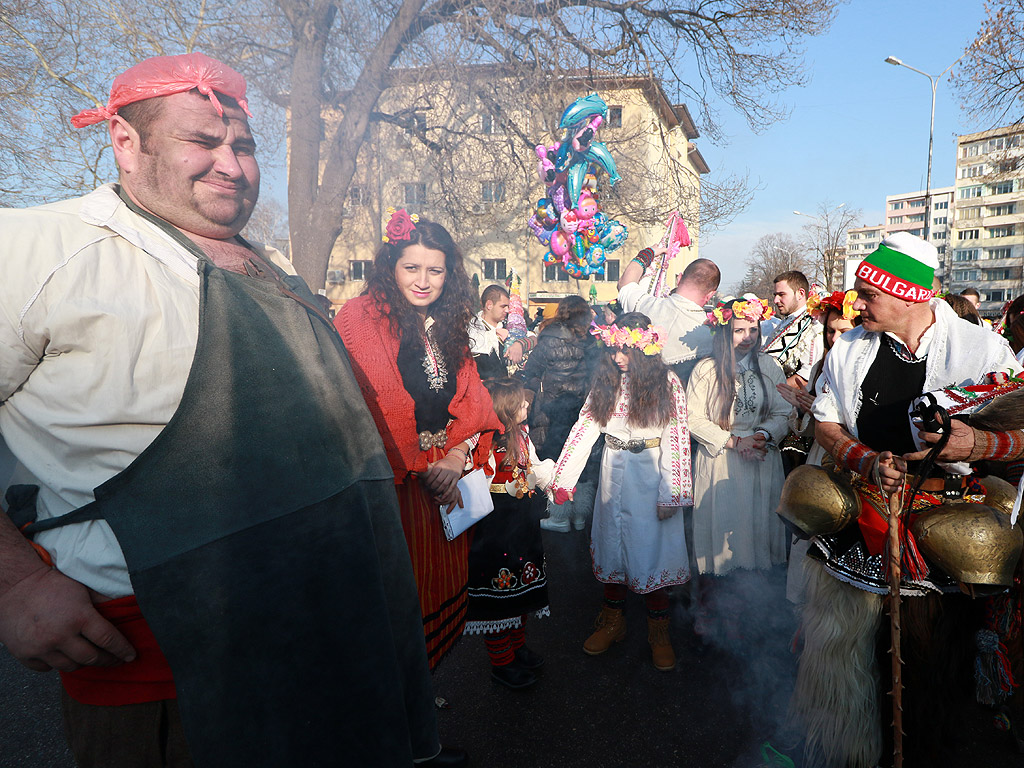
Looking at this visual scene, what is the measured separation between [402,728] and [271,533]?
21.2 inches

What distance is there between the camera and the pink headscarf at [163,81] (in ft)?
3.81

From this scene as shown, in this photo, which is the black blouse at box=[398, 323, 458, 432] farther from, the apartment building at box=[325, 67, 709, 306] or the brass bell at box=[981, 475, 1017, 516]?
the brass bell at box=[981, 475, 1017, 516]

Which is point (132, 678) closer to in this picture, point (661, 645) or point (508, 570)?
point (508, 570)

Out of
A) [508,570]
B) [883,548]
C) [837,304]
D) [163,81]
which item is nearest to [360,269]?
[163,81]

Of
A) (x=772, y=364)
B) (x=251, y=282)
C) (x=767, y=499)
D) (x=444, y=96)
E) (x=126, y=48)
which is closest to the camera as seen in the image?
(x=251, y=282)

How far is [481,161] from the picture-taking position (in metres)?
3.89

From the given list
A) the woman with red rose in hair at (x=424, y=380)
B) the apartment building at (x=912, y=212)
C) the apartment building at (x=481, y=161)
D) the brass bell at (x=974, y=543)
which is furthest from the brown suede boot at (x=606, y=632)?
the apartment building at (x=912, y=212)

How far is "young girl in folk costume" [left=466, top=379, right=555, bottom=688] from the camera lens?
9.26ft

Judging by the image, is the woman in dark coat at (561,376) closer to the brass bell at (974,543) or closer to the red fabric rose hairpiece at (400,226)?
the red fabric rose hairpiece at (400,226)

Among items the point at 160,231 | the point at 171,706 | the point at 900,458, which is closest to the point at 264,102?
the point at 160,231

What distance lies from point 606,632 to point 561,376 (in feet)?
7.08

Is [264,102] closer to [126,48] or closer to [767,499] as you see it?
[126,48]

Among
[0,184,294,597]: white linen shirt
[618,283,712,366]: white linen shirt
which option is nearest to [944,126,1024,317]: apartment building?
[618,283,712,366]: white linen shirt

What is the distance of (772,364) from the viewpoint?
3.79 meters
